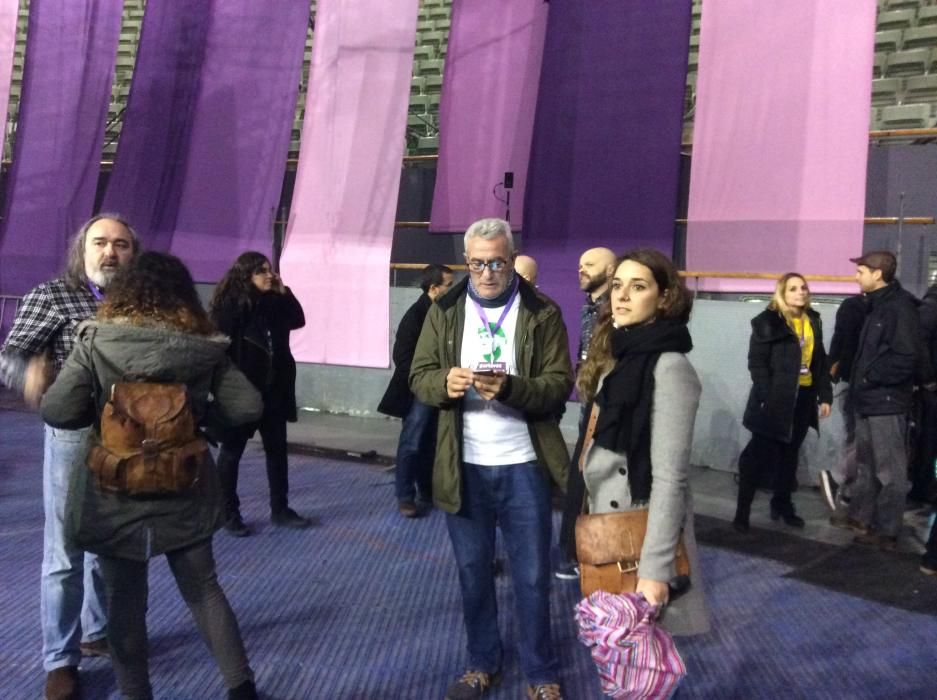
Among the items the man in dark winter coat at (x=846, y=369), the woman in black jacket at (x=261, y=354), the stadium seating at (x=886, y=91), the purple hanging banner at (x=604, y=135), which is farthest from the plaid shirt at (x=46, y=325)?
the stadium seating at (x=886, y=91)

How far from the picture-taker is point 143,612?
2.30 meters

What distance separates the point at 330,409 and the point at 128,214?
2.67 meters

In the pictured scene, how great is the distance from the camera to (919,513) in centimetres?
502

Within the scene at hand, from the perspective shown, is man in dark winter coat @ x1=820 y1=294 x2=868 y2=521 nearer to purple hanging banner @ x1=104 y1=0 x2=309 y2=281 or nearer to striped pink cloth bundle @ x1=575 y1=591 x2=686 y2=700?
striped pink cloth bundle @ x1=575 y1=591 x2=686 y2=700

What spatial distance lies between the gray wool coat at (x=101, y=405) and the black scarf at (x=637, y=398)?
43.3 inches

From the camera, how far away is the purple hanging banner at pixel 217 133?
269 inches

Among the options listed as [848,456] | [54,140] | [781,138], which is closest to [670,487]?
[848,456]

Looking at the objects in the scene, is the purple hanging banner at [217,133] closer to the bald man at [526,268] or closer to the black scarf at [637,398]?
the bald man at [526,268]

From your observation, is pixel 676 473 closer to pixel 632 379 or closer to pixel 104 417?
pixel 632 379

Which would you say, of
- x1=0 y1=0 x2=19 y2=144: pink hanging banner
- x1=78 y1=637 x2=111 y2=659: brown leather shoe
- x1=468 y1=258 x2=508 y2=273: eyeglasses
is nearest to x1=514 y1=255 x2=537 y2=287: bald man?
x1=468 y1=258 x2=508 y2=273: eyeglasses

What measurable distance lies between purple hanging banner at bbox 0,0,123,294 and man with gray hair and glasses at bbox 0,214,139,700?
5.85m

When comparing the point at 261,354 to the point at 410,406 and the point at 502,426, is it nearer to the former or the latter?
the point at 410,406

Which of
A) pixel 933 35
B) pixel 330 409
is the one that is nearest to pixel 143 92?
pixel 330 409

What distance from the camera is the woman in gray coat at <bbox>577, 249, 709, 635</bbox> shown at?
6.03 feet
